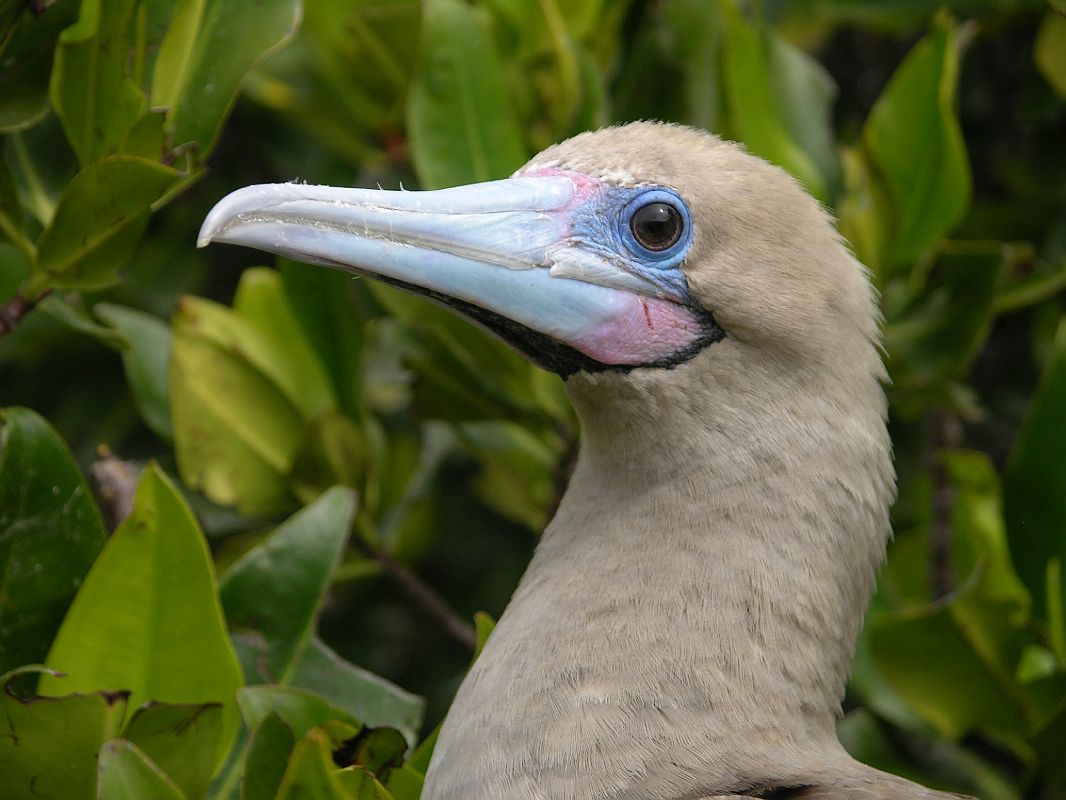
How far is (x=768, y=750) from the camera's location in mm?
1907

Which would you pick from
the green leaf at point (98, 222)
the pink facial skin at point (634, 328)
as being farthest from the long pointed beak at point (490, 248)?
the green leaf at point (98, 222)

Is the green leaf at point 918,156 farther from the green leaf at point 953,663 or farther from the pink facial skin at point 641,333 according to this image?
the pink facial skin at point 641,333

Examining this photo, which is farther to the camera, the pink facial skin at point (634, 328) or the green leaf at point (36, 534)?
the pink facial skin at point (634, 328)

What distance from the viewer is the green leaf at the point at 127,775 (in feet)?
5.06

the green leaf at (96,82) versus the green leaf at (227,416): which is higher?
the green leaf at (96,82)

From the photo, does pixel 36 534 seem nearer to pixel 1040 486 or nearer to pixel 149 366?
pixel 149 366

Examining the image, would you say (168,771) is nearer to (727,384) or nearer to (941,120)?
(727,384)

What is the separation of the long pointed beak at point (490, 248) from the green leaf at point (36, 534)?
0.39 m

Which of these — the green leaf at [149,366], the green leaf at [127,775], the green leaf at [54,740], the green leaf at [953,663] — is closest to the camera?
the green leaf at [127,775]

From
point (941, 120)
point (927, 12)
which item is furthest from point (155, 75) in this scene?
point (927, 12)

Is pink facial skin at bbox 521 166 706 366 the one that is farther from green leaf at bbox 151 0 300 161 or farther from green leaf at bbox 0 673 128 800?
green leaf at bbox 0 673 128 800

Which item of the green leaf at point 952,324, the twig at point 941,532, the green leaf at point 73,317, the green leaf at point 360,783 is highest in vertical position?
the green leaf at point 73,317

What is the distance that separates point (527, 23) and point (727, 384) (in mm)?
1197

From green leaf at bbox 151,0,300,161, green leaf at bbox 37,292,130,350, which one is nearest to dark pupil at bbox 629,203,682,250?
green leaf at bbox 151,0,300,161
